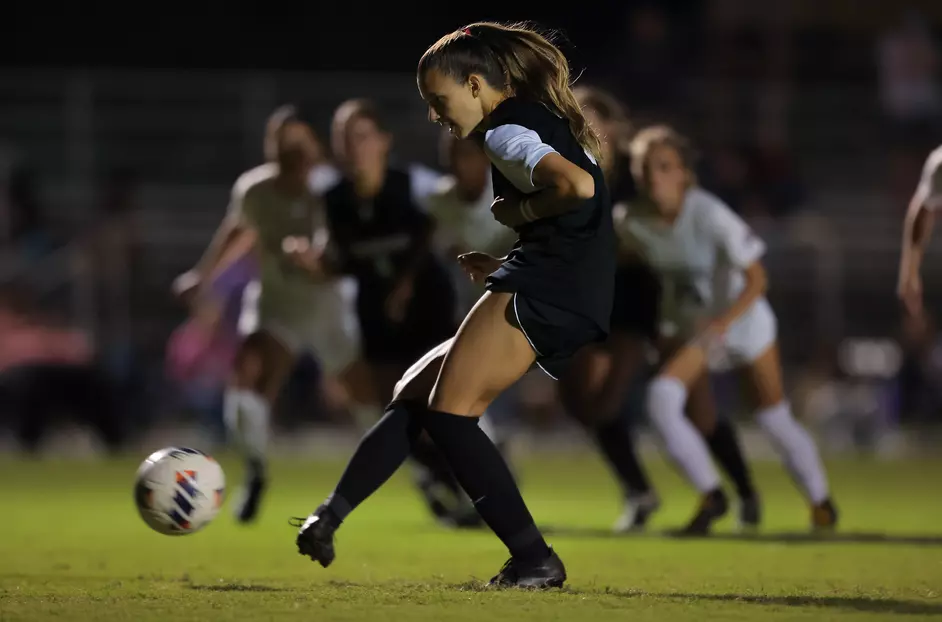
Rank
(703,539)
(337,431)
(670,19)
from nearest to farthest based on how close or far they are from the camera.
A: 1. (703,539)
2. (337,431)
3. (670,19)

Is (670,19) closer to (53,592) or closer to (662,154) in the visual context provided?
(662,154)

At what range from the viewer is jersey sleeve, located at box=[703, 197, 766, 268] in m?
8.88

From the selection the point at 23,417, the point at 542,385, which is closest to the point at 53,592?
the point at 23,417

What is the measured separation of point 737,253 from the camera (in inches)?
349

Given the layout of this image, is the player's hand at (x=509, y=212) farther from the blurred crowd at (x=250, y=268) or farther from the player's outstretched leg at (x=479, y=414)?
the blurred crowd at (x=250, y=268)

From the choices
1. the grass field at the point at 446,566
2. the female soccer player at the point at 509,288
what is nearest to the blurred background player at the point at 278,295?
the grass field at the point at 446,566

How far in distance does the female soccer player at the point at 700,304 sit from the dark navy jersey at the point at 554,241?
9.69ft

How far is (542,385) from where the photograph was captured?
17828mm

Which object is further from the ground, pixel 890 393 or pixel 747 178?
pixel 747 178

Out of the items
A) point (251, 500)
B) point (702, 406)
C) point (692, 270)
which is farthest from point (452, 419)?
point (251, 500)

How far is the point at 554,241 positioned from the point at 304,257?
146 inches

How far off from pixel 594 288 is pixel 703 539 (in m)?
2.88

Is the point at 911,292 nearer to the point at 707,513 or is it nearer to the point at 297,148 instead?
the point at 707,513

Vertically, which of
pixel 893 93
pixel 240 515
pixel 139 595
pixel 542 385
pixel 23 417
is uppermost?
pixel 893 93
